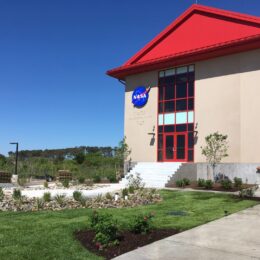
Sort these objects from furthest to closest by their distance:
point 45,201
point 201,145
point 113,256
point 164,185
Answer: point 201,145, point 164,185, point 45,201, point 113,256

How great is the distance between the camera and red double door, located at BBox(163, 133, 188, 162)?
84.7ft

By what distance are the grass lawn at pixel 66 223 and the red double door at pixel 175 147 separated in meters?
11.0

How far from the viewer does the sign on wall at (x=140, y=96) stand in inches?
1118

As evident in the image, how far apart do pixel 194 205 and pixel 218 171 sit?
34.9 ft

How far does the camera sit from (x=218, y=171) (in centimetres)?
2311

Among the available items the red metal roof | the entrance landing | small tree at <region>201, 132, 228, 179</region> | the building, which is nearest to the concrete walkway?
the entrance landing

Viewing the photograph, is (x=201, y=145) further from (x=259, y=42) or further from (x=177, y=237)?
(x=177, y=237)

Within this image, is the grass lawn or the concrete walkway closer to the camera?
the concrete walkway

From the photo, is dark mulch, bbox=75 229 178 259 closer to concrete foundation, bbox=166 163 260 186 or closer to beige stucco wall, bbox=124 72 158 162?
concrete foundation, bbox=166 163 260 186

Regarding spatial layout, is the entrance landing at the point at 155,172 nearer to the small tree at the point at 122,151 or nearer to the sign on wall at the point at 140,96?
the small tree at the point at 122,151

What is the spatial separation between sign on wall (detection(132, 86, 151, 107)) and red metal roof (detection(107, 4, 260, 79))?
1446 mm

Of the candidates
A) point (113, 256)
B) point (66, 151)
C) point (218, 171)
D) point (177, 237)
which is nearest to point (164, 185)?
point (218, 171)

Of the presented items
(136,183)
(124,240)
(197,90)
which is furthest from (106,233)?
(197,90)

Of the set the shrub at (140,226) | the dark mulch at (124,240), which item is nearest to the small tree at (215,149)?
the dark mulch at (124,240)
